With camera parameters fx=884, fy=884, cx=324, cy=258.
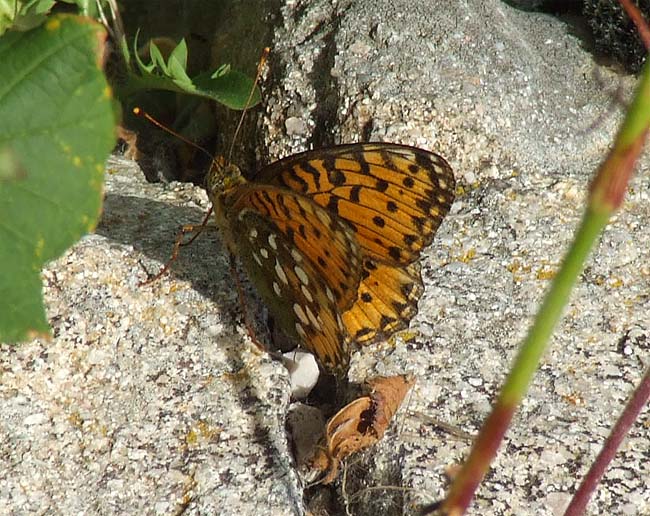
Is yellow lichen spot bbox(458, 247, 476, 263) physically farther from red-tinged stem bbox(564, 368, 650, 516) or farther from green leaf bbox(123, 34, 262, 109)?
red-tinged stem bbox(564, 368, 650, 516)

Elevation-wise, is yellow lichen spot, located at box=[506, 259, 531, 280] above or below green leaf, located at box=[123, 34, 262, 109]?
below

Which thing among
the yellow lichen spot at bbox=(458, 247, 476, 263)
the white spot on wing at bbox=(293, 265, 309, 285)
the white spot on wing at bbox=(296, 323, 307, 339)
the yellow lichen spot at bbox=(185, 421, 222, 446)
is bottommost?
the yellow lichen spot at bbox=(185, 421, 222, 446)

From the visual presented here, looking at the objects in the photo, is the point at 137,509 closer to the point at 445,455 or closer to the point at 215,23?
the point at 445,455

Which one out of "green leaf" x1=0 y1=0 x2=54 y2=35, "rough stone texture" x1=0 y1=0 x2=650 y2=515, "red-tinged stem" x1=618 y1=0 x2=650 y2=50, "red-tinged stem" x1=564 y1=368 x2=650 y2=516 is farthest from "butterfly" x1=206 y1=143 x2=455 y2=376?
"red-tinged stem" x1=618 y1=0 x2=650 y2=50

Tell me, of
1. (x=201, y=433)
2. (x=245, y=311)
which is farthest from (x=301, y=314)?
(x=201, y=433)

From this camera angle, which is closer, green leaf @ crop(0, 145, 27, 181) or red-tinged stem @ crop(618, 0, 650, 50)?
red-tinged stem @ crop(618, 0, 650, 50)

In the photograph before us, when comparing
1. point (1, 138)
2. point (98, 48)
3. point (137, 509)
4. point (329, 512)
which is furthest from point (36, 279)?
point (329, 512)

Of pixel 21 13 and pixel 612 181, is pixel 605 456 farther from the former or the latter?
pixel 21 13

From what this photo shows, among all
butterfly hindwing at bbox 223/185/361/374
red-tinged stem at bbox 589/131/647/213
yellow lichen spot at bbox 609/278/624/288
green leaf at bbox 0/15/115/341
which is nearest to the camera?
red-tinged stem at bbox 589/131/647/213
